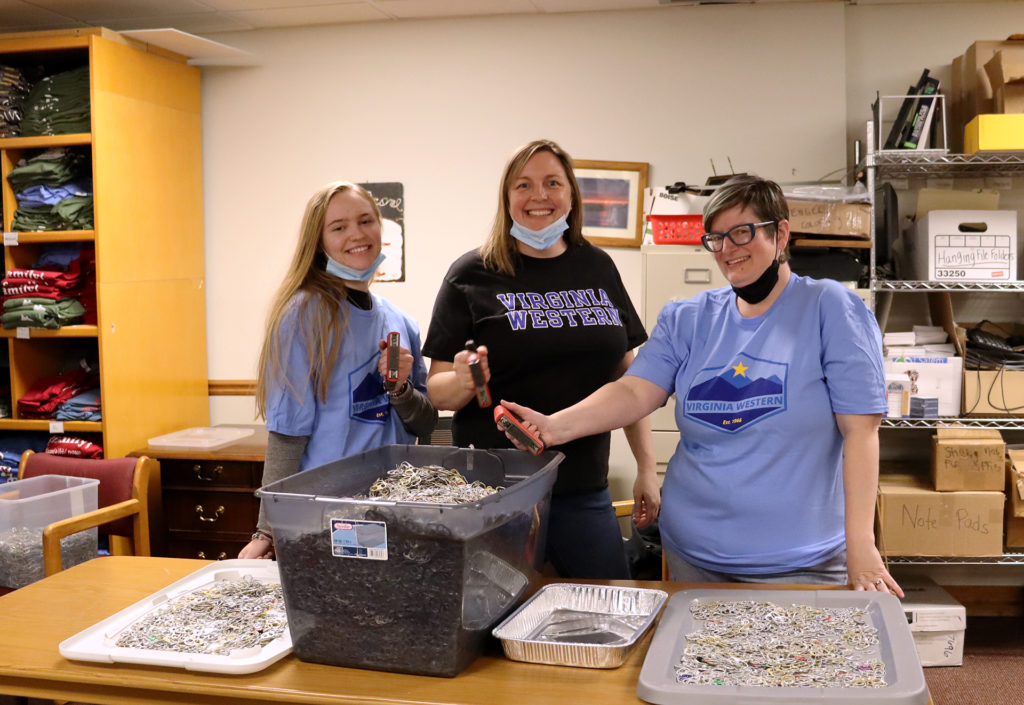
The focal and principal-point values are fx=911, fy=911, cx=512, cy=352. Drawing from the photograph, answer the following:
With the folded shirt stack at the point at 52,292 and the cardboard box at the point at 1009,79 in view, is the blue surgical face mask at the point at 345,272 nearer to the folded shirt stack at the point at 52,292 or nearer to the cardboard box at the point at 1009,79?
the folded shirt stack at the point at 52,292

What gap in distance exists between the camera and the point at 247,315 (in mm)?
4297

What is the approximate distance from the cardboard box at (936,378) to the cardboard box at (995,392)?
38mm

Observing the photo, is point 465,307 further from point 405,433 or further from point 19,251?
point 19,251

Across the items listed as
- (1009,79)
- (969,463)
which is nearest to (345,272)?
(969,463)

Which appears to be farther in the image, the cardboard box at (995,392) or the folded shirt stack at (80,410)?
the folded shirt stack at (80,410)

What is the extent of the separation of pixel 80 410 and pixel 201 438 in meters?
0.49

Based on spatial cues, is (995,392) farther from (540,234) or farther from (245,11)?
(245,11)

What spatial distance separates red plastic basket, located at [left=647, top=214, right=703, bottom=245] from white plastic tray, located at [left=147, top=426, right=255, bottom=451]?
Answer: 1945mm

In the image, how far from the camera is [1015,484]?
3271 mm

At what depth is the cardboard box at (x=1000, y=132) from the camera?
10.6ft

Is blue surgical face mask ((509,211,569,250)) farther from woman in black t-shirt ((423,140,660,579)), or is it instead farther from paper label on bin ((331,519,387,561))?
paper label on bin ((331,519,387,561))

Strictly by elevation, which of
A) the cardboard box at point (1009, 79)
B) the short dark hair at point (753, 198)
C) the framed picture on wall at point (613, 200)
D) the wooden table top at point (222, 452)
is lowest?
the wooden table top at point (222, 452)

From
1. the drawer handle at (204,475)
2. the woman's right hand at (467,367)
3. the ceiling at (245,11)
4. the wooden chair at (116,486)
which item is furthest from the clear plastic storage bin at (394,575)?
the ceiling at (245,11)

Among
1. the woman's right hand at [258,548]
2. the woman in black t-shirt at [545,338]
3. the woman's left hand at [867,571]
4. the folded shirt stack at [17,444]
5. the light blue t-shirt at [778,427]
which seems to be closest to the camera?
the woman's left hand at [867,571]
